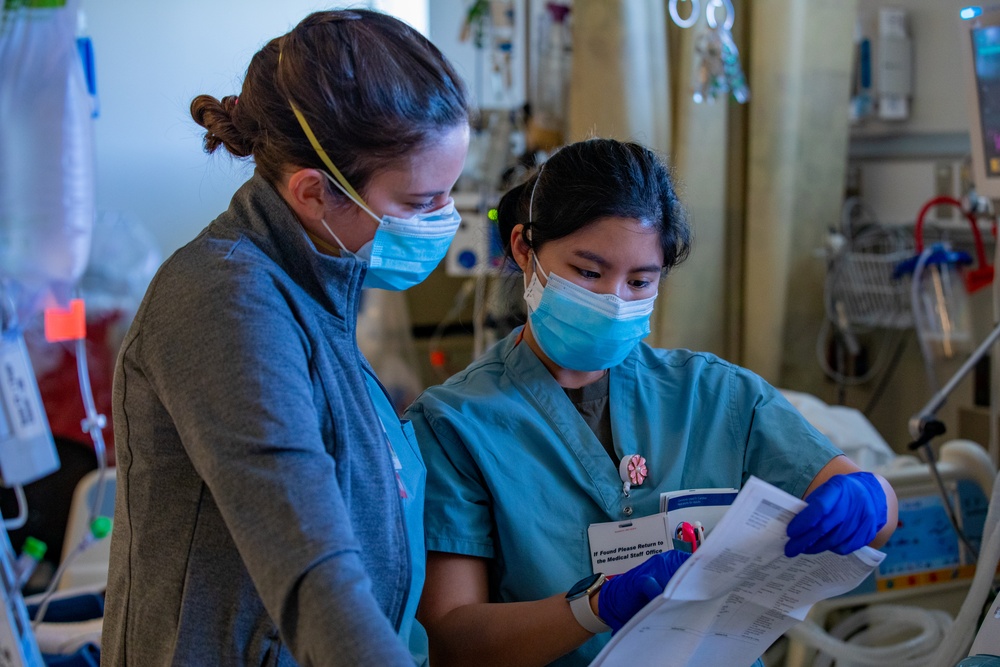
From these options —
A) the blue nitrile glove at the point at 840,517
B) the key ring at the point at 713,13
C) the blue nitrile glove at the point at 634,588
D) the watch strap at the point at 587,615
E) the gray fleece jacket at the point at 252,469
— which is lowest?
the watch strap at the point at 587,615

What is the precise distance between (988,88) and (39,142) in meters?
2.02

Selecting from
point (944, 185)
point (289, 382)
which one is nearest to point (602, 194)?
point (289, 382)

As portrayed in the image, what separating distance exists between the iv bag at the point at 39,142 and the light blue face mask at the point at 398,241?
1377 millimetres

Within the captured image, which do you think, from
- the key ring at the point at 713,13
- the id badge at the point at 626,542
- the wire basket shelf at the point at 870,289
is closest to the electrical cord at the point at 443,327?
the wire basket shelf at the point at 870,289

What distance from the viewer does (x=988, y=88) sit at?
177 cm

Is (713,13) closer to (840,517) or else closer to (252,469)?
(840,517)

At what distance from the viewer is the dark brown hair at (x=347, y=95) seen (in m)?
0.92

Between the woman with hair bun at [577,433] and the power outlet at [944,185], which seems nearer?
the woman with hair bun at [577,433]

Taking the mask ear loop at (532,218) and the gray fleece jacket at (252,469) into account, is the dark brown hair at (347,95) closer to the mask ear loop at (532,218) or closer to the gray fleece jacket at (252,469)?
the gray fleece jacket at (252,469)

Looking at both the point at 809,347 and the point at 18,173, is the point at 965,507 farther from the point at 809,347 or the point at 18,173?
the point at 18,173

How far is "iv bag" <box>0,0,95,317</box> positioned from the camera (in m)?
2.08

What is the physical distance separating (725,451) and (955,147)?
1847 millimetres

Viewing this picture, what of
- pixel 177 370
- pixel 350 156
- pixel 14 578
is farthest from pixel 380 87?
pixel 14 578

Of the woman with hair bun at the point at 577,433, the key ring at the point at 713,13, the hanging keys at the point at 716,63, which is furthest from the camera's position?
the hanging keys at the point at 716,63
